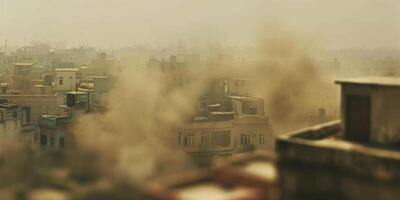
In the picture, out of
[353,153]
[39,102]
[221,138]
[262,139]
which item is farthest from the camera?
[39,102]

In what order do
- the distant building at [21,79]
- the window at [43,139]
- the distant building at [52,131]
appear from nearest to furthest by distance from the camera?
the distant building at [52,131], the window at [43,139], the distant building at [21,79]

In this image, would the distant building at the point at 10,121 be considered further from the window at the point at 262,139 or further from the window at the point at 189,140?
the window at the point at 262,139

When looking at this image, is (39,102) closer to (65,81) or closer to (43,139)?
(65,81)

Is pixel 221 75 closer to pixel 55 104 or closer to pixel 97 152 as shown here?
pixel 55 104

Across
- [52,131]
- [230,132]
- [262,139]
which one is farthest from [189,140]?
[52,131]

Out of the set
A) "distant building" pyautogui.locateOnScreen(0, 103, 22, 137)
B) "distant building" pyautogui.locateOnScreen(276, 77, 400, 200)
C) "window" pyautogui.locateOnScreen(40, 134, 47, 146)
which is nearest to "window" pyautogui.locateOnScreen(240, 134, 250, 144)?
"window" pyautogui.locateOnScreen(40, 134, 47, 146)

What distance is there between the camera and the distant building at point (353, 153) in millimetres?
5590

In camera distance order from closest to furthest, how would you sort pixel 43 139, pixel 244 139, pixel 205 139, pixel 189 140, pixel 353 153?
pixel 353 153 < pixel 43 139 < pixel 189 140 < pixel 205 139 < pixel 244 139

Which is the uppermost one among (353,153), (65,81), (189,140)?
(65,81)

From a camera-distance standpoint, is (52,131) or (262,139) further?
(262,139)

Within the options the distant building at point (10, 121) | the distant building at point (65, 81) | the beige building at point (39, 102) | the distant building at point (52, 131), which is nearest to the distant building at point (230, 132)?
A: the distant building at point (52, 131)

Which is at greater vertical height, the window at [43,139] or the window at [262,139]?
the window at [43,139]

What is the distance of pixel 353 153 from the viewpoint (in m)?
5.76

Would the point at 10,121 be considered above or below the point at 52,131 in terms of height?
above
